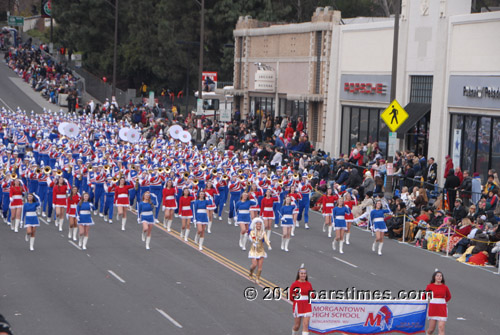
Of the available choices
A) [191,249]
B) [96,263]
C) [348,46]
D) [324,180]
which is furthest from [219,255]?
[348,46]

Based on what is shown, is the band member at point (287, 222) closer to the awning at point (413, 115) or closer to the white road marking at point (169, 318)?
the white road marking at point (169, 318)

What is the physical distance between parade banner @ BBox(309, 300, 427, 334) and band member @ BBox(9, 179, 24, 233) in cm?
1317

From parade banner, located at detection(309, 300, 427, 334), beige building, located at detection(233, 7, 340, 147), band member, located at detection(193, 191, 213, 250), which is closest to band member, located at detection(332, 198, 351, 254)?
band member, located at detection(193, 191, 213, 250)

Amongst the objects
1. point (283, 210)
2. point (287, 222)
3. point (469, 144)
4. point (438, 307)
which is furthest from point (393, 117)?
point (438, 307)

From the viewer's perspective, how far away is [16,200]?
25281mm

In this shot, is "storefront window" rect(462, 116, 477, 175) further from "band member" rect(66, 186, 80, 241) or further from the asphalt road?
"band member" rect(66, 186, 80, 241)

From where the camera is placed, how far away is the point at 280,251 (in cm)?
2448

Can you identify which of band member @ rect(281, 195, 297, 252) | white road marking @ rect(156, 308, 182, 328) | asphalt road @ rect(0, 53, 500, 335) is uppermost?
band member @ rect(281, 195, 297, 252)

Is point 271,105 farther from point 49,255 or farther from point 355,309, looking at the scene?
point 355,309

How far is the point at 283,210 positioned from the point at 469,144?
10.5 metres

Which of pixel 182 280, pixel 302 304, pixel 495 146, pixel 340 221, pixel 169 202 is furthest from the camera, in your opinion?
pixel 495 146

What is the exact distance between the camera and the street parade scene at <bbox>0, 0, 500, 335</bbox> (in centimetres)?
1669

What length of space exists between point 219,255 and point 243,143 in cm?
2155

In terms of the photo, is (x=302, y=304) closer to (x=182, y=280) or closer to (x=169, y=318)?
(x=169, y=318)
